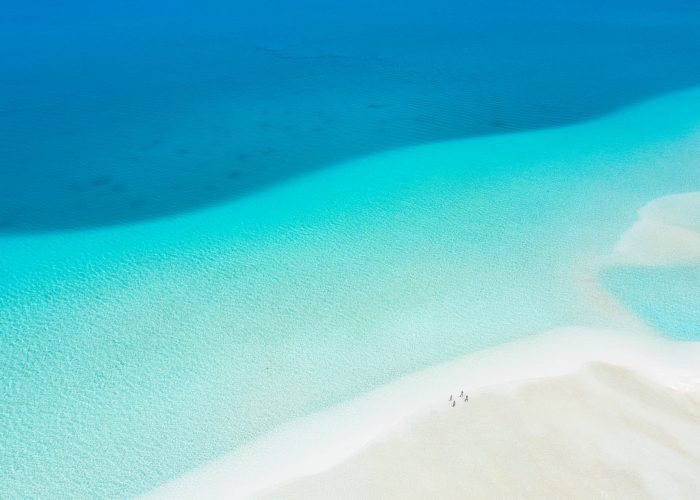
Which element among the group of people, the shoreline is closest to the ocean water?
the shoreline

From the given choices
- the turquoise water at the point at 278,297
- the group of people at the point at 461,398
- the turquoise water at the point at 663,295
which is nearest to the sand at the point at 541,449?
the group of people at the point at 461,398

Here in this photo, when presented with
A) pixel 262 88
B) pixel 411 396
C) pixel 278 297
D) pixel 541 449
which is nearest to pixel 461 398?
pixel 411 396

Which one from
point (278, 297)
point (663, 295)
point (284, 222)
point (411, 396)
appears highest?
point (284, 222)

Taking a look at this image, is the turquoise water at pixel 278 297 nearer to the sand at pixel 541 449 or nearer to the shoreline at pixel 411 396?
the shoreline at pixel 411 396

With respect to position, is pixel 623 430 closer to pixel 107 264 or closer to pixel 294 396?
pixel 294 396

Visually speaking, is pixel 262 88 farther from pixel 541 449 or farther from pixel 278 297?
pixel 541 449

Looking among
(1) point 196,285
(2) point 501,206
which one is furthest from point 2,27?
(2) point 501,206
